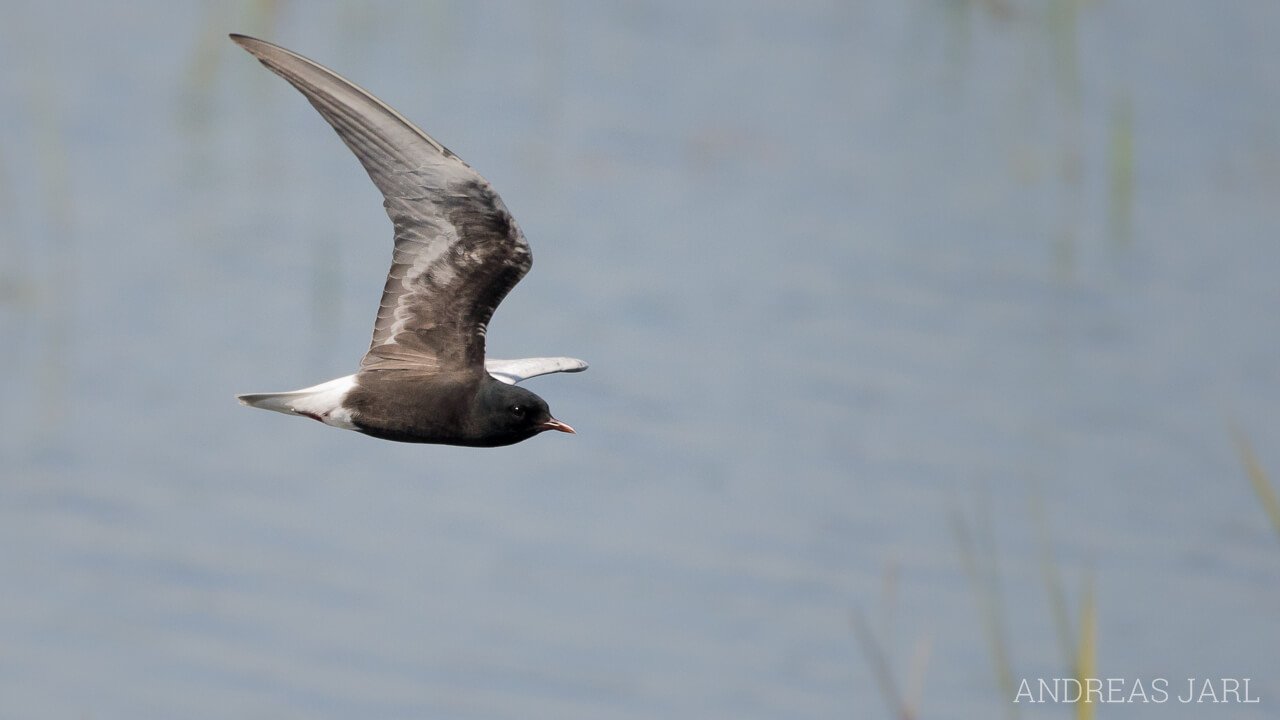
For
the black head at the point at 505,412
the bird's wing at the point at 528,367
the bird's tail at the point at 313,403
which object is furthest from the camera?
the bird's wing at the point at 528,367

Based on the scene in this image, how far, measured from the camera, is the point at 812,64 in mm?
23469

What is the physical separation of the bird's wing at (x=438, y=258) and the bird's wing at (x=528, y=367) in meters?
0.85

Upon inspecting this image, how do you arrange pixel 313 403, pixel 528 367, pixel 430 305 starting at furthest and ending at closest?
pixel 528 367, pixel 430 305, pixel 313 403

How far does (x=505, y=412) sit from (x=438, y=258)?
58 centimetres

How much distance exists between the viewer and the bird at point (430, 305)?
19.8ft

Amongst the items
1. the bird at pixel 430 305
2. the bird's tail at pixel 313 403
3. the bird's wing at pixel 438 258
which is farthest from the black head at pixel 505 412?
the bird's tail at pixel 313 403

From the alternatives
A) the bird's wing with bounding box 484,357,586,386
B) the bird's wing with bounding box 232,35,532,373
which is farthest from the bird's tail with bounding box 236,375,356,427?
the bird's wing with bounding box 484,357,586,386

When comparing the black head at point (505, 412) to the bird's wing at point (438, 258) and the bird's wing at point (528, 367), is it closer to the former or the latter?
the bird's wing at point (438, 258)

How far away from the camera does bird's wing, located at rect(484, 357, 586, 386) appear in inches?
284

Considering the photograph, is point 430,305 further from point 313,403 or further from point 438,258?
point 313,403

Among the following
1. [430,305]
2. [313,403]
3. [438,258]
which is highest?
A: [438,258]

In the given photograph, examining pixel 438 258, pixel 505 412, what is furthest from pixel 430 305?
pixel 505 412

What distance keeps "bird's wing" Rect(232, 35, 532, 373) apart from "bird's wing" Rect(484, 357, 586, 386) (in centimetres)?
85

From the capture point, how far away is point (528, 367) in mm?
7395
